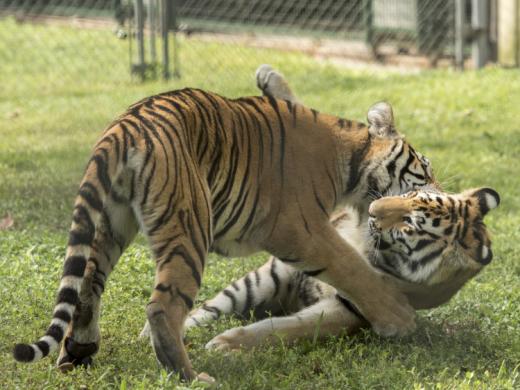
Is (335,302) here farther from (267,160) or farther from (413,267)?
(267,160)

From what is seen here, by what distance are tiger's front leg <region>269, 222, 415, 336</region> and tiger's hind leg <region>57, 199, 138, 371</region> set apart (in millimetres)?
761

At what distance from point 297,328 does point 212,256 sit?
153 cm

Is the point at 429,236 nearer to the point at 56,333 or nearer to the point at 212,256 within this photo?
the point at 212,256

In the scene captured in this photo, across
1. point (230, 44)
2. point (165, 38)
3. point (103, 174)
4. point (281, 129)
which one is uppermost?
point (103, 174)

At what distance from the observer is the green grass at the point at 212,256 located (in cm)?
429

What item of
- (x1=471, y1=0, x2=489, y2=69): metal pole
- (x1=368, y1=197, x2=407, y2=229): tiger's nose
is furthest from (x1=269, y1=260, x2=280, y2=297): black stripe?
(x1=471, y1=0, x2=489, y2=69): metal pole

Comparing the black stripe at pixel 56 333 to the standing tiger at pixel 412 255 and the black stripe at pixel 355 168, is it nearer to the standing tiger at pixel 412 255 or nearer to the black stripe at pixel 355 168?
the standing tiger at pixel 412 255

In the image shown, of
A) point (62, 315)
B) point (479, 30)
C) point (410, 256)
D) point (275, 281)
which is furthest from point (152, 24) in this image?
point (62, 315)

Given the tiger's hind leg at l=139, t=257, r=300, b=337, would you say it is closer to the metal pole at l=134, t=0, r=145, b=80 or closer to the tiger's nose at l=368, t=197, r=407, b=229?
the tiger's nose at l=368, t=197, r=407, b=229

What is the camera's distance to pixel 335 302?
4883 millimetres

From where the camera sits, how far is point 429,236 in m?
4.81

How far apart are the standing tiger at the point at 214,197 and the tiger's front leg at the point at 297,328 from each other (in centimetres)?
12

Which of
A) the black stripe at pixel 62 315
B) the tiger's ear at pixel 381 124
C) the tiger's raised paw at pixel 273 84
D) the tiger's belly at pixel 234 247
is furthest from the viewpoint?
the tiger's raised paw at pixel 273 84

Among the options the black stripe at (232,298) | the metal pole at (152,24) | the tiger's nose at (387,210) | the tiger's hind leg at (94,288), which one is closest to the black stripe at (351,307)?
the tiger's nose at (387,210)
